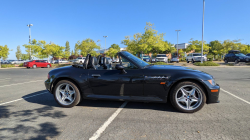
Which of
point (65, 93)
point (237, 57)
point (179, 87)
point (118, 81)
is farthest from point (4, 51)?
point (237, 57)

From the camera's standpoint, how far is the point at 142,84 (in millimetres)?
3504

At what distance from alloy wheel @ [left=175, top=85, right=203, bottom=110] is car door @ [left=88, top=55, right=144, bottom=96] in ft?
2.89

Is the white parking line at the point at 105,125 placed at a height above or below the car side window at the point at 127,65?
below

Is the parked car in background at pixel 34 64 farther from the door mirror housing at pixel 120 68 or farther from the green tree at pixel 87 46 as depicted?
the door mirror housing at pixel 120 68

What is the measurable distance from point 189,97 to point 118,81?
64.6 inches

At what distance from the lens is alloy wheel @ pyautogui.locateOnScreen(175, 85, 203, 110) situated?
345 cm

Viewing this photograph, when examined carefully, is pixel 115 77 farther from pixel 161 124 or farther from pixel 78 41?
pixel 78 41

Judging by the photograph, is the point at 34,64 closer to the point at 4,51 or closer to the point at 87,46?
the point at 4,51

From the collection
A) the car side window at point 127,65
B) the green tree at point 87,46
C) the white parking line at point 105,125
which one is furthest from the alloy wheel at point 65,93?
the green tree at point 87,46

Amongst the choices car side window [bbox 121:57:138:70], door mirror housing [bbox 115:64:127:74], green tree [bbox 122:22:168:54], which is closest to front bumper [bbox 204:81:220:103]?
car side window [bbox 121:57:138:70]

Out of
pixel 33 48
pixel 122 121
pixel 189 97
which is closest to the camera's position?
pixel 122 121

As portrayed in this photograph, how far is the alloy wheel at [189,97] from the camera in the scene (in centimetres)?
345

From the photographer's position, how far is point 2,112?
372cm

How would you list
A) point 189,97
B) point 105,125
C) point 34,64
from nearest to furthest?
point 105,125, point 189,97, point 34,64
